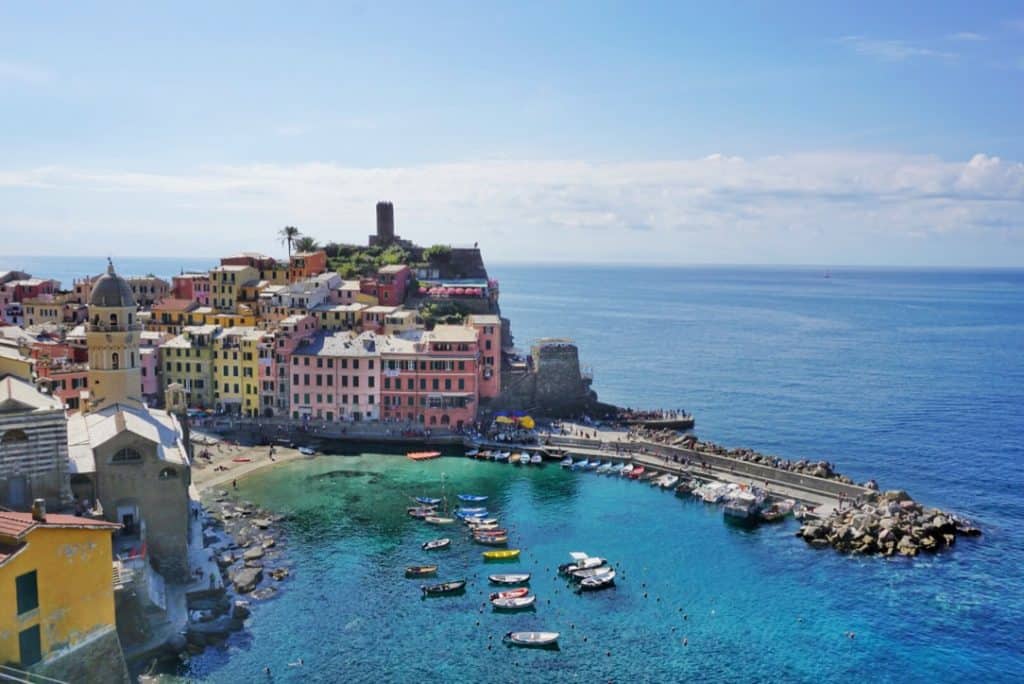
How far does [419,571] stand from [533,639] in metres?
11.4

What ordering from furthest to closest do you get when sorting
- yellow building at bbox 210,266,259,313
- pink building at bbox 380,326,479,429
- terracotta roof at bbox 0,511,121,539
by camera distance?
yellow building at bbox 210,266,259,313 < pink building at bbox 380,326,479,429 < terracotta roof at bbox 0,511,121,539

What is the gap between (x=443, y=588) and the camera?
54.3 metres

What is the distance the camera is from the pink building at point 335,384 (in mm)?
91312

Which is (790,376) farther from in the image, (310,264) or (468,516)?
(468,516)

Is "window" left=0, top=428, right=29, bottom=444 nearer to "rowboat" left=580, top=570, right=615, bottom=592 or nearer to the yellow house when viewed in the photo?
the yellow house

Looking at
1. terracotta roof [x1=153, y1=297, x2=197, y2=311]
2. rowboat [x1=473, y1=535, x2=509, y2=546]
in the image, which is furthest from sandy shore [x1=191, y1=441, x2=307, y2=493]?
terracotta roof [x1=153, y1=297, x2=197, y2=311]

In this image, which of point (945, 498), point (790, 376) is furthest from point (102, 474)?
point (790, 376)

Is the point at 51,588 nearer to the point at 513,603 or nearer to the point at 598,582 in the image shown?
the point at 513,603

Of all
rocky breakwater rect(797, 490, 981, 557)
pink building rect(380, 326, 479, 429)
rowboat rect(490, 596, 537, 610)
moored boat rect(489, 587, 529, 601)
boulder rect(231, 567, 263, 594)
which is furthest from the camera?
pink building rect(380, 326, 479, 429)

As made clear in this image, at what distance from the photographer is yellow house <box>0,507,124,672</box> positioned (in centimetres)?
3077

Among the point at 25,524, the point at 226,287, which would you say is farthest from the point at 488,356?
the point at 25,524

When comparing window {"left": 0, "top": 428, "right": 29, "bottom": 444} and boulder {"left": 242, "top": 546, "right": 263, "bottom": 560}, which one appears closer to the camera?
window {"left": 0, "top": 428, "right": 29, "bottom": 444}

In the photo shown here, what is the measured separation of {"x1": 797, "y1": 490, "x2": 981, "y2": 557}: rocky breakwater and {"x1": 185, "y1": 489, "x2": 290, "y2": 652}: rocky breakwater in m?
38.3

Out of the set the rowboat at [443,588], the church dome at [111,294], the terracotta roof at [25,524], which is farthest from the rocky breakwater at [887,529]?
the church dome at [111,294]
